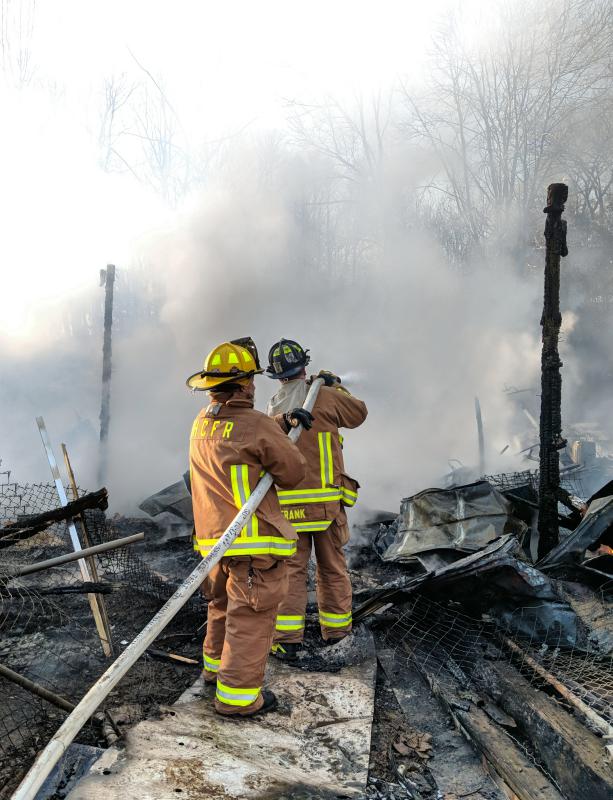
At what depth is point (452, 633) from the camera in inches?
148

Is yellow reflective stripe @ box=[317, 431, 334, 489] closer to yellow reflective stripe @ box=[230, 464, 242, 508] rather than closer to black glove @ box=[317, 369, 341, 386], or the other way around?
black glove @ box=[317, 369, 341, 386]

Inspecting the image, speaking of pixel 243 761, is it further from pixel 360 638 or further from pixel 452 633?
pixel 452 633

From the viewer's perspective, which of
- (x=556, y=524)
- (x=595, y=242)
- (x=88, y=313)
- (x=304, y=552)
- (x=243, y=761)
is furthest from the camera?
(x=595, y=242)

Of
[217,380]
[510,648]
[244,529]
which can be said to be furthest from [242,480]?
[510,648]

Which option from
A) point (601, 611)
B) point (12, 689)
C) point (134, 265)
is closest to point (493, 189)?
point (134, 265)

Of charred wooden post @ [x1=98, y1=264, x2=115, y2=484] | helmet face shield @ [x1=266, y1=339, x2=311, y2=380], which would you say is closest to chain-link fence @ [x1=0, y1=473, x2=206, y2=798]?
helmet face shield @ [x1=266, y1=339, x2=311, y2=380]

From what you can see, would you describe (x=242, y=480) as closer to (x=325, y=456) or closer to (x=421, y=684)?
(x=325, y=456)

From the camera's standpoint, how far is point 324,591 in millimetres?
3854

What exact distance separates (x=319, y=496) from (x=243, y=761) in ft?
5.83

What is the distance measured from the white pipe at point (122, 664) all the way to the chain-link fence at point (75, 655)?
601 mm

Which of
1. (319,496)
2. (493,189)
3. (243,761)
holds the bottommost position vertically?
(243,761)

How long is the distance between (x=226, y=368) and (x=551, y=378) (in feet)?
10.2

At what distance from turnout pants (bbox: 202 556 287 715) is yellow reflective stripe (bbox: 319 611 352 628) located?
95cm

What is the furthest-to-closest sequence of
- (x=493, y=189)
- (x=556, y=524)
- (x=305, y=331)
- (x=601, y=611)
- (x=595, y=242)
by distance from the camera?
(x=493, y=189) < (x=595, y=242) < (x=305, y=331) < (x=556, y=524) < (x=601, y=611)
